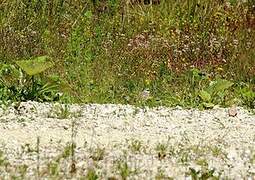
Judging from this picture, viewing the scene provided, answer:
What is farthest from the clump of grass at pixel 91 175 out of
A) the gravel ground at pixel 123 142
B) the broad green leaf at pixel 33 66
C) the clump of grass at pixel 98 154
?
the broad green leaf at pixel 33 66

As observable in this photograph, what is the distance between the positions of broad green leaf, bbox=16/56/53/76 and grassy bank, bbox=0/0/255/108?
0.15 m

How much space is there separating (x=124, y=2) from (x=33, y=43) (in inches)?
111

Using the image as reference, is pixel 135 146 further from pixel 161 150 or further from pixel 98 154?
pixel 98 154

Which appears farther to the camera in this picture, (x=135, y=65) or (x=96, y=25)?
(x=96, y=25)

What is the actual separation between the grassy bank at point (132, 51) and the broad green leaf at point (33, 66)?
15cm

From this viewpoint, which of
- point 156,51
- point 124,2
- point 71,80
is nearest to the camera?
point 71,80

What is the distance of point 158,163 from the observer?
700 centimetres

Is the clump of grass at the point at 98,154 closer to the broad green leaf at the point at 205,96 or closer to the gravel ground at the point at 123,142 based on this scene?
the gravel ground at the point at 123,142

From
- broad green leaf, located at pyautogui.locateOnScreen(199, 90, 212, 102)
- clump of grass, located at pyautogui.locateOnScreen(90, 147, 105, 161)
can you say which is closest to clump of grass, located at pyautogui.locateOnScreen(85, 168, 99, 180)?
clump of grass, located at pyautogui.locateOnScreen(90, 147, 105, 161)

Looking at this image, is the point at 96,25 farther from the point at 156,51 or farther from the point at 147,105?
the point at 147,105

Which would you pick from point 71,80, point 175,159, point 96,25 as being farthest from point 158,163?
point 96,25

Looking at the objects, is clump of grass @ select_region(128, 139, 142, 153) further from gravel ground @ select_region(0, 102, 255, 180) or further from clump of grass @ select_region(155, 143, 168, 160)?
clump of grass @ select_region(155, 143, 168, 160)

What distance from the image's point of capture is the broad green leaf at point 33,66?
9.71 meters

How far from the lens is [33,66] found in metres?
9.80
